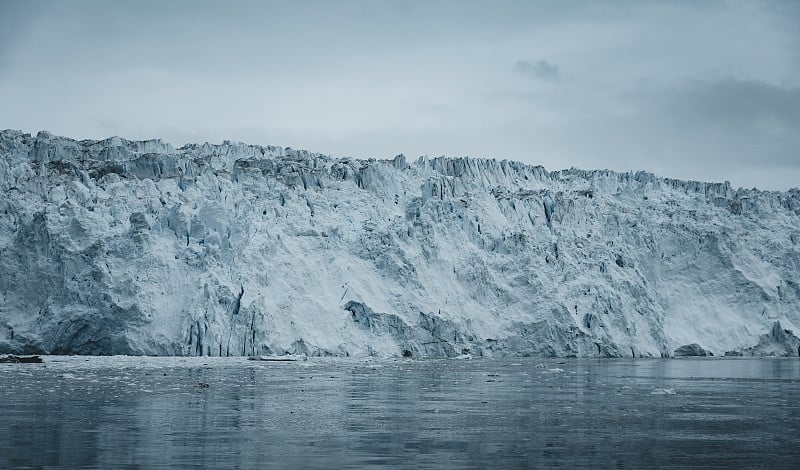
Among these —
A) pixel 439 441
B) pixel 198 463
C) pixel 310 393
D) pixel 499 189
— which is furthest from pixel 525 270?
pixel 198 463

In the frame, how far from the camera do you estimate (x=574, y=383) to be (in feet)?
82.7

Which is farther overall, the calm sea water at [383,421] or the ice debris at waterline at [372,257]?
the ice debris at waterline at [372,257]

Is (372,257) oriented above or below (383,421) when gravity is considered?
above

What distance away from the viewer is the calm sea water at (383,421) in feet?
34.7

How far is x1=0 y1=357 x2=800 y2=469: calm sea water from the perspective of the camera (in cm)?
1057

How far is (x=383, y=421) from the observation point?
1461 cm

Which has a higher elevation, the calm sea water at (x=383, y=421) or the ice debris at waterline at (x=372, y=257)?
the ice debris at waterline at (x=372, y=257)

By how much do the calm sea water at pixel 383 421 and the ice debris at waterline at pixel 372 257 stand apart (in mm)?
10495

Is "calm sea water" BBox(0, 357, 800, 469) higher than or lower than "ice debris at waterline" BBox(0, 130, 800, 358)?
lower

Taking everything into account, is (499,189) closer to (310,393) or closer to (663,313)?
(663,313)

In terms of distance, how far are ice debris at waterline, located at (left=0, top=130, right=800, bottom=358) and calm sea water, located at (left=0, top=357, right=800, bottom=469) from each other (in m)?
10.5

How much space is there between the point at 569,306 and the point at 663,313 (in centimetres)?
758

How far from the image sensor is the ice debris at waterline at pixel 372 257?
3709 centimetres

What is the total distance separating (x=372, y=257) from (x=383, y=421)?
30.8m
